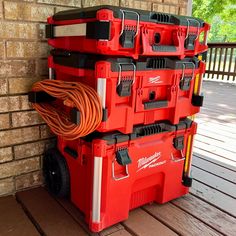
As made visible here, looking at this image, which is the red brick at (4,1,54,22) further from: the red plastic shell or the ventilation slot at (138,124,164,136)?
the ventilation slot at (138,124,164,136)

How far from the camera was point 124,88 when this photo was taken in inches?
52.2

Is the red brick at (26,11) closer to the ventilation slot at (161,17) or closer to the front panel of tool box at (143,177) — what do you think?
the ventilation slot at (161,17)

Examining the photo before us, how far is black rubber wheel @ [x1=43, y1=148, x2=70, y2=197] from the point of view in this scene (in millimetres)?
1652

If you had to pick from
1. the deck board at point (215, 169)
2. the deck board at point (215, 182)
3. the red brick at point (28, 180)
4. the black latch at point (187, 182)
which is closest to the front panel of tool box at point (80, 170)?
the red brick at point (28, 180)

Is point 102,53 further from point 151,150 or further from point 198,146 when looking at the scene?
point 198,146

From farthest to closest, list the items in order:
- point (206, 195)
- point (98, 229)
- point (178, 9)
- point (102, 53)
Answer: point (178, 9), point (206, 195), point (98, 229), point (102, 53)

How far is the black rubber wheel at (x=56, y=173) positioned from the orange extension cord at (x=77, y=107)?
0.86 feet

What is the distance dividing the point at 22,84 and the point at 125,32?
750mm

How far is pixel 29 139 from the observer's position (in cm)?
180

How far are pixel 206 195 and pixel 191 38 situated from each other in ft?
3.28

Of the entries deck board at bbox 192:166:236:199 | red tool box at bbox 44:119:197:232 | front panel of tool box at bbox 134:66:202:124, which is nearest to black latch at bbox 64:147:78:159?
red tool box at bbox 44:119:197:232

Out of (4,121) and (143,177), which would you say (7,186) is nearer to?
(4,121)

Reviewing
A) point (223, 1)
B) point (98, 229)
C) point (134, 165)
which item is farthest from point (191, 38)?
point (223, 1)

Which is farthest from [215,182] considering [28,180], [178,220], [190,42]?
[28,180]
